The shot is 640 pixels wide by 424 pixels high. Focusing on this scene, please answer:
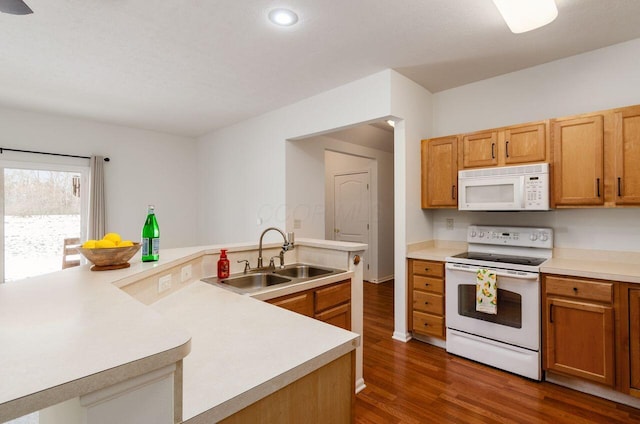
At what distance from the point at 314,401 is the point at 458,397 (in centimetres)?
174

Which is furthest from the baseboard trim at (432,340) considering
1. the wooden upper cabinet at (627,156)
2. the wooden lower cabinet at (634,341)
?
the wooden upper cabinet at (627,156)

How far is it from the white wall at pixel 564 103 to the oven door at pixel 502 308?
0.76 m

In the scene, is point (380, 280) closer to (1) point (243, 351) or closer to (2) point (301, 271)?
(2) point (301, 271)

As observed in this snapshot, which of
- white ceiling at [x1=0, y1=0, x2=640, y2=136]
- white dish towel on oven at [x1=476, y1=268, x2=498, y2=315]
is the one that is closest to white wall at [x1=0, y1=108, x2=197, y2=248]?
white ceiling at [x1=0, y1=0, x2=640, y2=136]

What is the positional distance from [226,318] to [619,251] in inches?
122

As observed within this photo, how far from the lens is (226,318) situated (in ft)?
4.26

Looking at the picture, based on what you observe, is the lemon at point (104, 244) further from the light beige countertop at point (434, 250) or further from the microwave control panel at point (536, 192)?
the microwave control panel at point (536, 192)

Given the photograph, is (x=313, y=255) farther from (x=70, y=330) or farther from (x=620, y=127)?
(x=620, y=127)

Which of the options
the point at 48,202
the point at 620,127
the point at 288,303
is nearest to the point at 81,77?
the point at 48,202

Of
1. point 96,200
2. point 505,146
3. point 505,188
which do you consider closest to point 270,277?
point 505,188

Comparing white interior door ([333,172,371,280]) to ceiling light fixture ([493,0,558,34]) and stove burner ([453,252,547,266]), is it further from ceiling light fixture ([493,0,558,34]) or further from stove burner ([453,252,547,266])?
ceiling light fixture ([493,0,558,34])

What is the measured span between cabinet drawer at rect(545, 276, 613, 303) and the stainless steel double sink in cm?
158

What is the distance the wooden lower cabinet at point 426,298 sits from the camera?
9.72ft

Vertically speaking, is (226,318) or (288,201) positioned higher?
(288,201)
